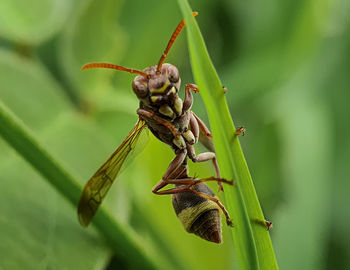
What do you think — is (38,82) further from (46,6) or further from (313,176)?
(313,176)

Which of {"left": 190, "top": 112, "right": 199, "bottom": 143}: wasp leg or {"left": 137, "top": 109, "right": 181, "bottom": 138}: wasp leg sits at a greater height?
{"left": 190, "top": 112, "right": 199, "bottom": 143}: wasp leg

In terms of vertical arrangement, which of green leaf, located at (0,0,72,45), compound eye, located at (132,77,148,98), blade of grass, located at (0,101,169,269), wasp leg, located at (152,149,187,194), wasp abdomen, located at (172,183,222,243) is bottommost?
blade of grass, located at (0,101,169,269)

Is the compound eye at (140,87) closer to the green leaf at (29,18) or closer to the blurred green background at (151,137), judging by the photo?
the blurred green background at (151,137)

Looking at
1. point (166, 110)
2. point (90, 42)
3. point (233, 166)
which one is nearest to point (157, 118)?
point (166, 110)

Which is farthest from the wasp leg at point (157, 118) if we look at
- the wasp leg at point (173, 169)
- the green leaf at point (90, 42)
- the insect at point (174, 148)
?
the green leaf at point (90, 42)

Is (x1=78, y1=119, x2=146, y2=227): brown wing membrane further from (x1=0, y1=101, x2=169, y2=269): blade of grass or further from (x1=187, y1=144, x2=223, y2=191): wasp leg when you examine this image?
(x1=187, y1=144, x2=223, y2=191): wasp leg

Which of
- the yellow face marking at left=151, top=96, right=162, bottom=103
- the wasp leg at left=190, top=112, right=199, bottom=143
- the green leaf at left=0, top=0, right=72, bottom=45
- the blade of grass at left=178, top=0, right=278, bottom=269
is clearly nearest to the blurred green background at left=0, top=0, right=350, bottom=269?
the green leaf at left=0, top=0, right=72, bottom=45

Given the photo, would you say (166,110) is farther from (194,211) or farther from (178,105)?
(194,211)
